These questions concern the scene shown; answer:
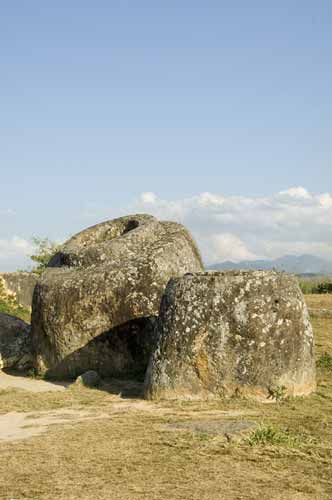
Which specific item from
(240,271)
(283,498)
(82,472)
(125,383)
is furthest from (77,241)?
(283,498)

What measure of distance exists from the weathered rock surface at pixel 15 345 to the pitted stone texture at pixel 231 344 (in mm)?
4992

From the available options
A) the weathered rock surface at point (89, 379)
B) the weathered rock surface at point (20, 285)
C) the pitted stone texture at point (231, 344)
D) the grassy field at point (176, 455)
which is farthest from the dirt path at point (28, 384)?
the weathered rock surface at point (20, 285)

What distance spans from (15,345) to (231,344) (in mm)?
6531

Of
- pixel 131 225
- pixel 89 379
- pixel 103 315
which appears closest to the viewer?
pixel 89 379

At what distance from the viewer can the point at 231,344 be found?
439 inches

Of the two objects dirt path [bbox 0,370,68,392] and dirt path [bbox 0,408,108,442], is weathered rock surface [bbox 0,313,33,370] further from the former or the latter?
dirt path [bbox 0,408,108,442]

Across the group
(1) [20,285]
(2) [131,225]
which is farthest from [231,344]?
(1) [20,285]

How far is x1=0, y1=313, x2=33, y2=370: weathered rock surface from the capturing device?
50.9 feet

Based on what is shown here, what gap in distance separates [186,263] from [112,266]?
165 cm

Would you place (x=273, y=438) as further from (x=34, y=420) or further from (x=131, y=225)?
(x=131, y=225)

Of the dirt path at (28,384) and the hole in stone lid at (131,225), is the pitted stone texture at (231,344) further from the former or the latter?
the hole in stone lid at (131,225)

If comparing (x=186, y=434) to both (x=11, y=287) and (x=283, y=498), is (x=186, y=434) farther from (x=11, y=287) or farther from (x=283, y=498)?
(x=11, y=287)

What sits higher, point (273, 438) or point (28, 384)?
point (28, 384)

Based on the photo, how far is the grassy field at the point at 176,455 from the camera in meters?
6.45
